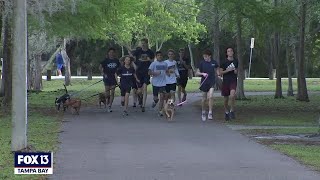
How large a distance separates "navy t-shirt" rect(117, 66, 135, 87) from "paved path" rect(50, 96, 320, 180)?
239 centimetres

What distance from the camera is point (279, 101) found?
25609 millimetres

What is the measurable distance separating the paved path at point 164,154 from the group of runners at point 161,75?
115cm

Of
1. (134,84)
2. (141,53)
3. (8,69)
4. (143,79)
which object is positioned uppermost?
(141,53)

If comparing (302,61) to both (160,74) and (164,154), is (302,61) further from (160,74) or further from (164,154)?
(164,154)

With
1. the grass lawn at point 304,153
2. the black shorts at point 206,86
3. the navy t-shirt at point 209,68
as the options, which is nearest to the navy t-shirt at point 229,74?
the navy t-shirt at point 209,68

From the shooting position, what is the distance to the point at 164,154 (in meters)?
11.2

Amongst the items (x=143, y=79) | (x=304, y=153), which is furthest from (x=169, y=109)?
(x=304, y=153)

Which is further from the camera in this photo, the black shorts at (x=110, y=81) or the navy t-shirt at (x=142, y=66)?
the navy t-shirt at (x=142, y=66)

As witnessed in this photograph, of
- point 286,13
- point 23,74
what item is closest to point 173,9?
point 286,13

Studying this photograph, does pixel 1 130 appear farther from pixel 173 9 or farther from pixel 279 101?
pixel 173 9

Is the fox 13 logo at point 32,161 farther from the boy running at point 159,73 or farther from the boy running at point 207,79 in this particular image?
the boy running at point 159,73

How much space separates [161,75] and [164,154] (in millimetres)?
6551

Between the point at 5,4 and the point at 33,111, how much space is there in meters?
5.22

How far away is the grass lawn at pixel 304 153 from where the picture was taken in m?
10.4
